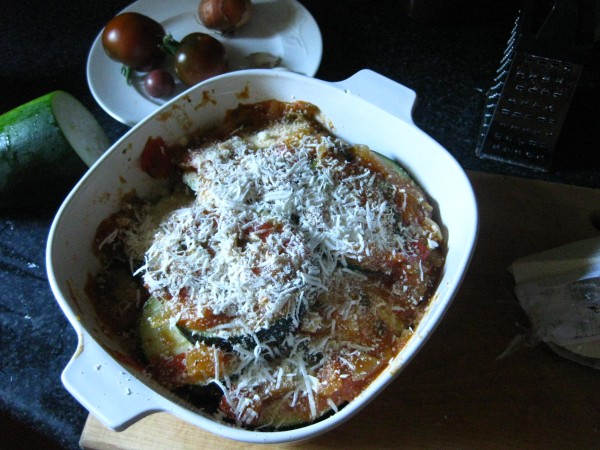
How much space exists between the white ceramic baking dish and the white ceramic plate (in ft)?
1.39

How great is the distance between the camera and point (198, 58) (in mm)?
1590

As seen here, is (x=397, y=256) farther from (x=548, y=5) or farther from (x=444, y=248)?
(x=548, y=5)

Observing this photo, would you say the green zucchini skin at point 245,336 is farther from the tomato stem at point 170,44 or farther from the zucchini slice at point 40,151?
the tomato stem at point 170,44

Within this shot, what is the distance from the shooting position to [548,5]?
4.03ft

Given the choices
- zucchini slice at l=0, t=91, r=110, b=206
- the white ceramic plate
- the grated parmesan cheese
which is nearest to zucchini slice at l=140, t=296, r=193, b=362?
the grated parmesan cheese

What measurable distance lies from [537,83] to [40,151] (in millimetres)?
1273

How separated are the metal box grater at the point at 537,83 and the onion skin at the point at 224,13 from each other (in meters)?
0.81

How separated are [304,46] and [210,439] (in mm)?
1201

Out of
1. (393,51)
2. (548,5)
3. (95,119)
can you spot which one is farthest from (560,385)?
(95,119)

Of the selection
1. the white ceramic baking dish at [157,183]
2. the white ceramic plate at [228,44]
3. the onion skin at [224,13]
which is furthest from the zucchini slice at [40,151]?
the onion skin at [224,13]

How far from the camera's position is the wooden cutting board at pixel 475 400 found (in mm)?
1080

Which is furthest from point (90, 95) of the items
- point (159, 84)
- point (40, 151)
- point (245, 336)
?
point (245, 336)

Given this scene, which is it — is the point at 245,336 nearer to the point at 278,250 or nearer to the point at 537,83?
the point at 278,250

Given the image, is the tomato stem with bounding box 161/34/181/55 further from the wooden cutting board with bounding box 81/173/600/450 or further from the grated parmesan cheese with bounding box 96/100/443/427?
the wooden cutting board with bounding box 81/173/600/450
